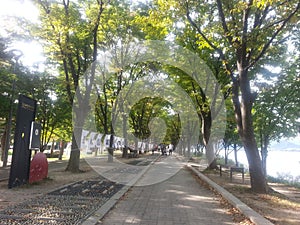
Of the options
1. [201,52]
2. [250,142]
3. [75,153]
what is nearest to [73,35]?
[75,153]

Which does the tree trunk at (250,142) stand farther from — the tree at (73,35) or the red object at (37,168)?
the tree at (73,35)

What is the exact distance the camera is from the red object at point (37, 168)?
1103 cm

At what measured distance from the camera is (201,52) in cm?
1919

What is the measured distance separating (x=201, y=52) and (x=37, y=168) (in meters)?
12.3

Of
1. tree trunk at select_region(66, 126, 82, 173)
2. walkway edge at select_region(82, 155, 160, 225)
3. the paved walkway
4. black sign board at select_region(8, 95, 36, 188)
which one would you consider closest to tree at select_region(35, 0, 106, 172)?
tree trunk at select_region(66, 126, 82, 173)

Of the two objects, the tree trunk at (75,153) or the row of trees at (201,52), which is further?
the tree trunk at (75,153)

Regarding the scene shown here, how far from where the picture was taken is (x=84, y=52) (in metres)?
18.7

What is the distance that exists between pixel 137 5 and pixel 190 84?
20.7 ft

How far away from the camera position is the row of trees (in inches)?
428

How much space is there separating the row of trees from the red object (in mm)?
4296

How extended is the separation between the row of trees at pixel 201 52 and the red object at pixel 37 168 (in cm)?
430

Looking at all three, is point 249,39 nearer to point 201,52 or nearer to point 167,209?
point 167,209

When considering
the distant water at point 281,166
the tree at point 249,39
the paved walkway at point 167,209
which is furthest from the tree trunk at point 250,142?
the distant water at point 281,166

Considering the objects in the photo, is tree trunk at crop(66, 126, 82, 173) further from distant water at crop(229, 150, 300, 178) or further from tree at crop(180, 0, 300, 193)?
distant water at crop(229, 150, 300, 178)
